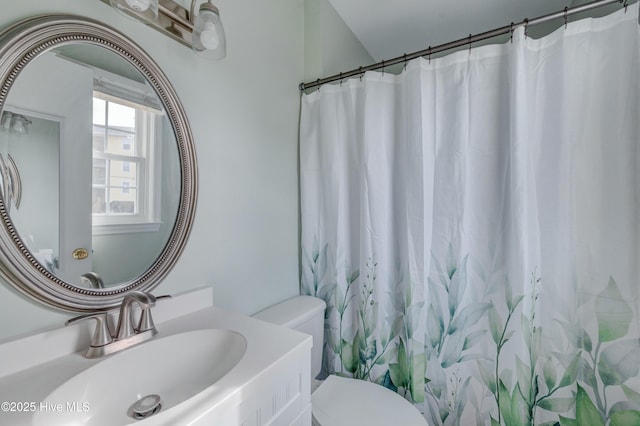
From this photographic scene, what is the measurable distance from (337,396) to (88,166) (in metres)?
1.26

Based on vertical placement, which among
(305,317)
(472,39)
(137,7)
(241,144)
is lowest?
(305,317)

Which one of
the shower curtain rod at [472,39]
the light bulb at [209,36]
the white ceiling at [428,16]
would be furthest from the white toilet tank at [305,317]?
the white ceiling at [428,16]

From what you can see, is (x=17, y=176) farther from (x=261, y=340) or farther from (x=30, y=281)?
(x=261, y=340)

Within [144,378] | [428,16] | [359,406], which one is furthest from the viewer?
[428,16]

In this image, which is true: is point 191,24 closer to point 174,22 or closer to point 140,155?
point 174,22

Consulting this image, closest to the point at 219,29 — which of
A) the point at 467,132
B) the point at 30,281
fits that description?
the point at 30,281

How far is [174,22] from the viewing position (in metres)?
0.96

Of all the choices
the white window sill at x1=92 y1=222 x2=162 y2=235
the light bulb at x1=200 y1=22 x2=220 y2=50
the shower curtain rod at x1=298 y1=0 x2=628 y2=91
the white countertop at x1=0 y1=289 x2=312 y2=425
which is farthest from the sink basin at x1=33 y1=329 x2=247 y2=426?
the shower curtain rod at x1=298 y1=0 x2=628 y2=91

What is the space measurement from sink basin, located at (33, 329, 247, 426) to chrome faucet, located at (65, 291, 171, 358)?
0.03 meters

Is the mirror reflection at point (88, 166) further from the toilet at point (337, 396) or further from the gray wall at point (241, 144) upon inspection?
the toilet at point (337, 396)

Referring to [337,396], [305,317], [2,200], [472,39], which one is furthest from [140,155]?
[472,39]

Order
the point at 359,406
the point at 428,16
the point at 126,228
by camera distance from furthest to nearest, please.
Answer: the point at 428,16 < the point at 359,406 < the point at 126,228

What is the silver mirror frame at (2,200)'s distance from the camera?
65cm

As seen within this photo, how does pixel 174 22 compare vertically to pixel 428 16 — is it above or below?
below
